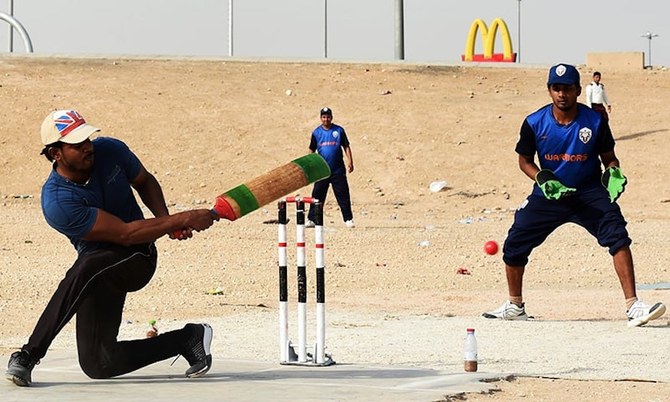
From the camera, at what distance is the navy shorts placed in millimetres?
10898

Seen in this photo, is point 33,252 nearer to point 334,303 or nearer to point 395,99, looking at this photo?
point 334,303

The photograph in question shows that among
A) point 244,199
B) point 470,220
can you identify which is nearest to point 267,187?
point 244,199

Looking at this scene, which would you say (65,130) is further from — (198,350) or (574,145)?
(574,145)

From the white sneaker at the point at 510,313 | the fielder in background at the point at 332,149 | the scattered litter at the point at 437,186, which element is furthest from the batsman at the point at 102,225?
the scattered litter at the point at 437,186

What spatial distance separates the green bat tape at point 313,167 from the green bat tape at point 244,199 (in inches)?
15.0

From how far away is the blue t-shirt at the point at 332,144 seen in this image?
21.1 metres

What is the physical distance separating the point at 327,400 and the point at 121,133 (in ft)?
88.7

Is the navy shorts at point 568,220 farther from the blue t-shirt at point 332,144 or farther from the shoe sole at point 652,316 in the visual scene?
the blue t-shirt at point 332,144

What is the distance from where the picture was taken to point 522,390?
808 centimetres

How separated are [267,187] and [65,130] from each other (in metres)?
1.15

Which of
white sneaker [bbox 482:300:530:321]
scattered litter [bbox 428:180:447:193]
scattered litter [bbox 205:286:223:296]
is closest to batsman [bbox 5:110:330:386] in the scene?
white sneaker [bbox 482:300:530:321]

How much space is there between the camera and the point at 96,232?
305 inches

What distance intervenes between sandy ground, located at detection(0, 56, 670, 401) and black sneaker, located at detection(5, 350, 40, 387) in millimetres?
2200

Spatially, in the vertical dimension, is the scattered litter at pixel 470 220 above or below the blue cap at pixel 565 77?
below
